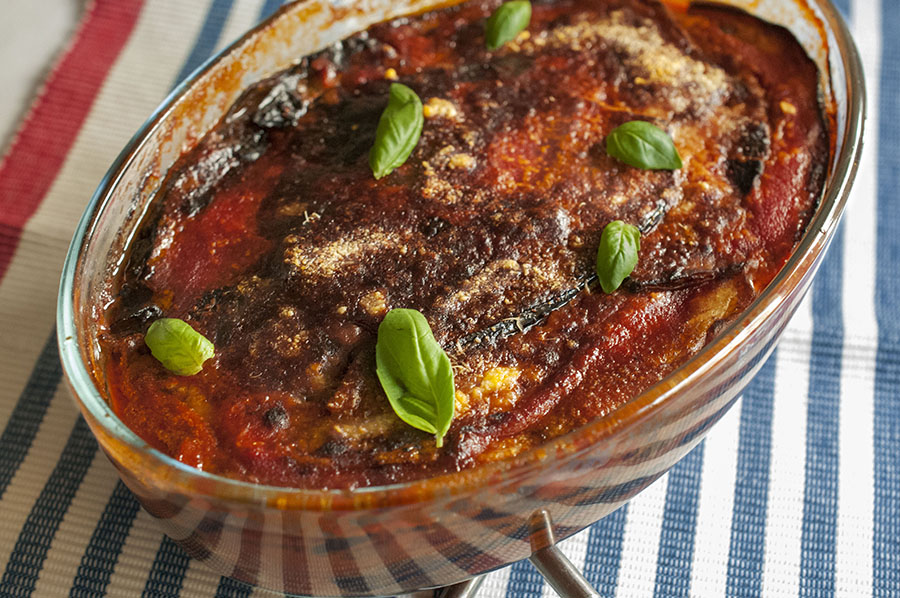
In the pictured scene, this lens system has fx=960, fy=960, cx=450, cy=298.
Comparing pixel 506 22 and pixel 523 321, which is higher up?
pixel 506 22

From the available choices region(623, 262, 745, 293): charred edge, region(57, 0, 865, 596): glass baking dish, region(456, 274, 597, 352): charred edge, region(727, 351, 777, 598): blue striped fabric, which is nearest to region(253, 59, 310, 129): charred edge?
region(57, 0, 865, 596): glass baking dish

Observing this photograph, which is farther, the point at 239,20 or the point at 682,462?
the point at 239,20

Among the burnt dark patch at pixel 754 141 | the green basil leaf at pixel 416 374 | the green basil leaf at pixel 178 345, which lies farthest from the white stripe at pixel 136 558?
the burnt dark patch at pixel 754 141

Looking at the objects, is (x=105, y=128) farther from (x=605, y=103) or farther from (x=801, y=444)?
(x=801, y=444)

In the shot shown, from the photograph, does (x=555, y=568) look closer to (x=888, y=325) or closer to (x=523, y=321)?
(x=523, y=321)

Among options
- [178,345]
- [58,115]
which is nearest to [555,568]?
[178,345]

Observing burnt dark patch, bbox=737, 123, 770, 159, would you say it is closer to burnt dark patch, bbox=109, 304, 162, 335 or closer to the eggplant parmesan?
the eggplant parmesan
